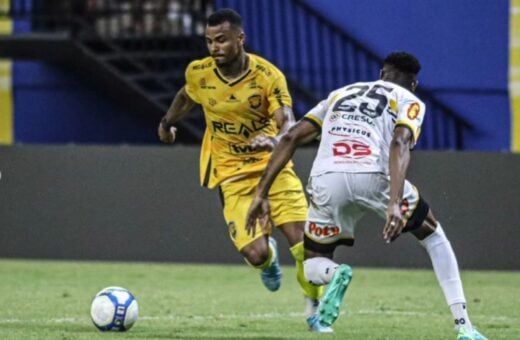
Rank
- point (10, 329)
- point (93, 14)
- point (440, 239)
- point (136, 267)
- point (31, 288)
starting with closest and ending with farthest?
point (440, 239) → point (10, 329) → point (31, 288) → point (136, 267) → point (93, 14)

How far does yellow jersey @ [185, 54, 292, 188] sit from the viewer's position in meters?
11.3

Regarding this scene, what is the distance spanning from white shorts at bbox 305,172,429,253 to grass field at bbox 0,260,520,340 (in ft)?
2.69

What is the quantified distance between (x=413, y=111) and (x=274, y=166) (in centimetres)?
98

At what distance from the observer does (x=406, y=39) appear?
20.9 meters

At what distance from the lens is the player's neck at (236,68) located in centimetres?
1138

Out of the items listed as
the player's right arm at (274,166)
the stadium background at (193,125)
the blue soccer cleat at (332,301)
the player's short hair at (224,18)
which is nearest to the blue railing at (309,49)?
the stadium background at (193,125)

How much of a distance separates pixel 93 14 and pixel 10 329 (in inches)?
393

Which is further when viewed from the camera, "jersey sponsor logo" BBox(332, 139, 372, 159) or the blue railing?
the blue railing

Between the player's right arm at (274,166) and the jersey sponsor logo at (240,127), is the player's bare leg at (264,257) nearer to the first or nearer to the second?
the jersey sponsor logo at (240,127)

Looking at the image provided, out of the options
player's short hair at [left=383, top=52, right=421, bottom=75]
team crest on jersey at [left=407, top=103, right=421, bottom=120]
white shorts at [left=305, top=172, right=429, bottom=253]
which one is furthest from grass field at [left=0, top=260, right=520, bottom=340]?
player's short hair at [left=383, top=52, right=421, bottom=75]

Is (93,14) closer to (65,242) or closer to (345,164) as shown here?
(65,242)

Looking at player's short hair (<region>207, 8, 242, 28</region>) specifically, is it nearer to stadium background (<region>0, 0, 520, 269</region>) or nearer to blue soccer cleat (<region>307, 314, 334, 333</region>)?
blue soccer cleat (<region>307, 314, 334, 333</region>)

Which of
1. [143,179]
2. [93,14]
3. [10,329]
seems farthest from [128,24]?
[10,329]

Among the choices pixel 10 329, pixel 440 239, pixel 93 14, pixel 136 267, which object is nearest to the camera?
pixel 440 239
